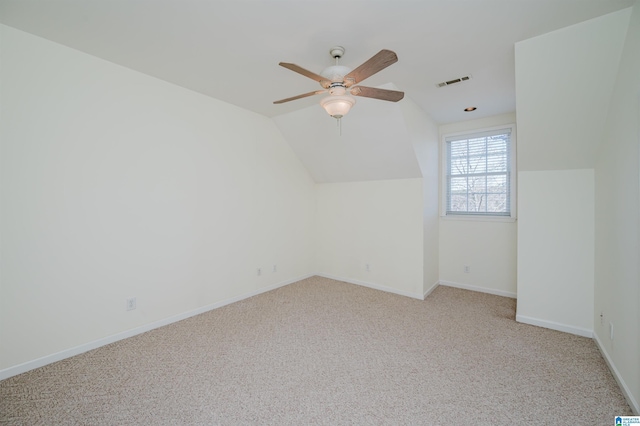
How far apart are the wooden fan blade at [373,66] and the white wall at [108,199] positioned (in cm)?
205

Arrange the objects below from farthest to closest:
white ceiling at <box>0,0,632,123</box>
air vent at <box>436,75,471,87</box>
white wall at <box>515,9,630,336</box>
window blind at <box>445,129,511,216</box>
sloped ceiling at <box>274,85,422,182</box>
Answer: window blind at <box>445,129,511,216</box> → sloped ceiling at <box>274,85,422,182</box> → air vent at <box>436,75,471,87</box> → white wall at <box>515,9,630,336</box> → white ceiling at <box>0,0,632,123</box>

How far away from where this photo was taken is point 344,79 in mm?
2078

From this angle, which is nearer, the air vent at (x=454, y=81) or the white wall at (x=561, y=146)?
the white wall at (x=561, y=146)

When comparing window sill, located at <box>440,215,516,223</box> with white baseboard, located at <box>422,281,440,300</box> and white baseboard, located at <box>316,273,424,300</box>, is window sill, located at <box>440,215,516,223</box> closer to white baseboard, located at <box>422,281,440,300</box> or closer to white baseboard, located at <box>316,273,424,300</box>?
white baseboard, located at <box>422,281,440,300</box>

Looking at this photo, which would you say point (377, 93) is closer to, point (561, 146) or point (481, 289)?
point (561, 146)

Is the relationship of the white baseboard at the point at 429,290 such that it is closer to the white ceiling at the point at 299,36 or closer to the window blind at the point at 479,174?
the window blind at the point at 479,174

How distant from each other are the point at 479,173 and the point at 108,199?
4.59m

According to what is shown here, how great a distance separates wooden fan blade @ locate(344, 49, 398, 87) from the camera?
1747mm

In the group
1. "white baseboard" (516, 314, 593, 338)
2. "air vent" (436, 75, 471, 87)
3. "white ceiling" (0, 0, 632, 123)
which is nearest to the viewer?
"white ceiling" (0, 0, 632, 123)

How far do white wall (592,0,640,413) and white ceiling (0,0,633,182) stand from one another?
54 cm

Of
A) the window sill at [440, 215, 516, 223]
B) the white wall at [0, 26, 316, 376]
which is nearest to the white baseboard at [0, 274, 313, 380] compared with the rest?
the white wall at [0, 26, 316, 376]

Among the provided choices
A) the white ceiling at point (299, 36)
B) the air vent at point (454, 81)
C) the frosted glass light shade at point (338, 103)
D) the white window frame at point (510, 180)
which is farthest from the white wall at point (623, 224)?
the frosted glass light shade at point (338, 103)

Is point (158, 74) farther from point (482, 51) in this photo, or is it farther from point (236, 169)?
point (482, 51)

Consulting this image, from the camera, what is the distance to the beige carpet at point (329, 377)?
174 cm
